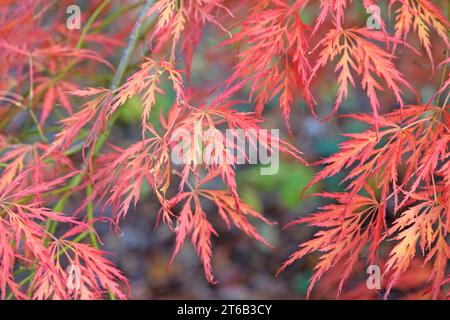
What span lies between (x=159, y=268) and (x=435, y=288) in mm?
1439

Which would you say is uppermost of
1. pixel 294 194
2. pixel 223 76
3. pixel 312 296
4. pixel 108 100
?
pixel 223 76

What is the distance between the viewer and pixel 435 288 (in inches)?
37.3

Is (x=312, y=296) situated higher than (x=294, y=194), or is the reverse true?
(x=294, y=194)

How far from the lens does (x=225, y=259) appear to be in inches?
89.3

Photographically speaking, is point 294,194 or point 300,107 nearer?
point 294,194

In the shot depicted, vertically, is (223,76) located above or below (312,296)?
above

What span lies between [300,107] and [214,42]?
0.46m

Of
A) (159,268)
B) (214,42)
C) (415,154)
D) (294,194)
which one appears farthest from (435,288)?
(214,42)

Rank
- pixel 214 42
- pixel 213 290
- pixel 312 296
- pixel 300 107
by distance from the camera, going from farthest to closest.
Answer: pixel 300 107
pixel 214 42
pixel 213 290
pixel 312 296
